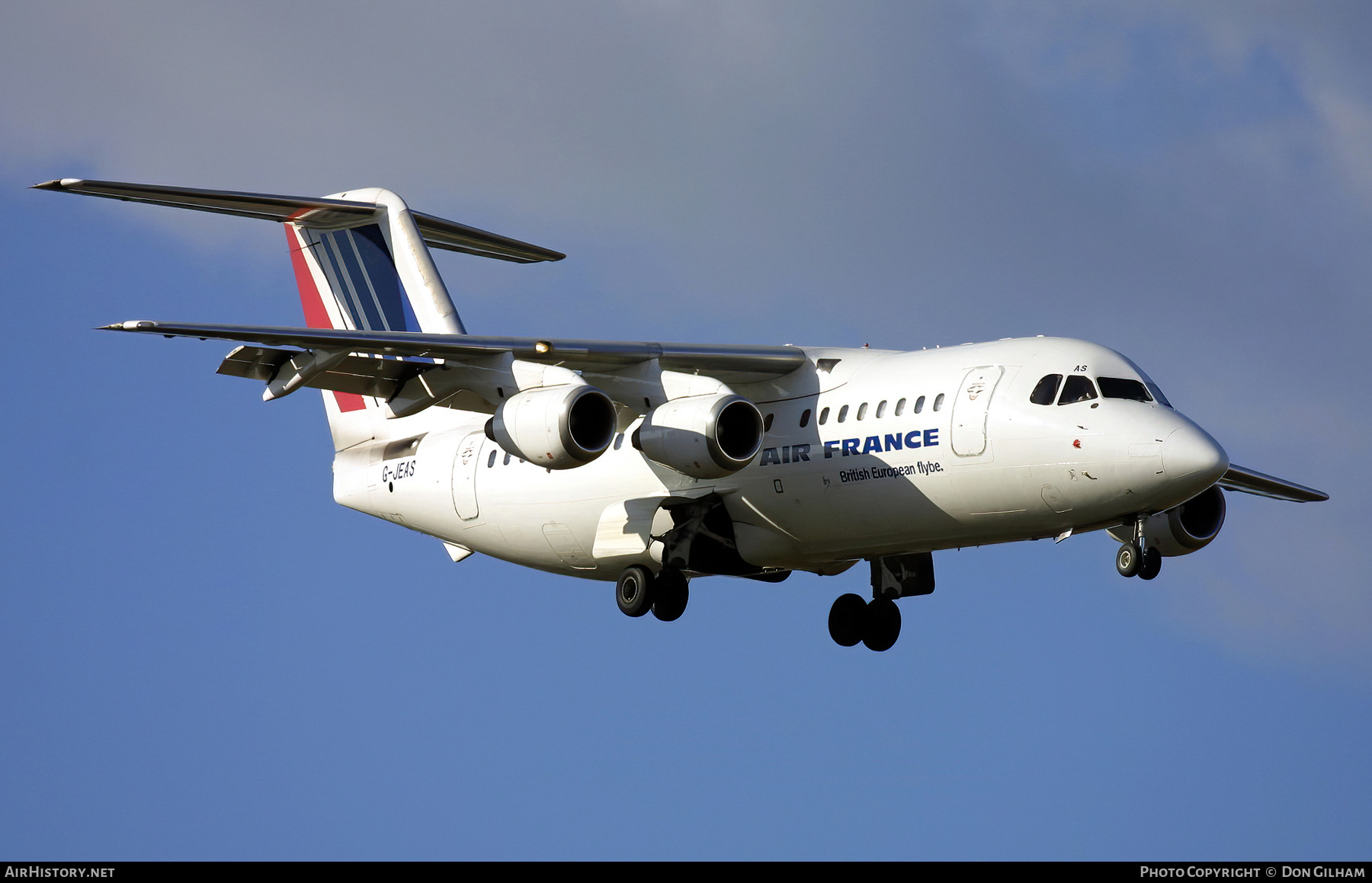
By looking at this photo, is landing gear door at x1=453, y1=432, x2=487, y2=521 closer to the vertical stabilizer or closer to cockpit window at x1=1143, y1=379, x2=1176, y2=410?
the vertical stabilizer

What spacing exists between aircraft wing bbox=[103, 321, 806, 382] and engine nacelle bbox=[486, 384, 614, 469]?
1.35ft

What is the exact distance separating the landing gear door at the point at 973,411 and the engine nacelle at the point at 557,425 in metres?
2.69

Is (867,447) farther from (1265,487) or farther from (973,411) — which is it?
(1265,487)

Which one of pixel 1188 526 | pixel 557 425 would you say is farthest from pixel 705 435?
pixel 1188 526

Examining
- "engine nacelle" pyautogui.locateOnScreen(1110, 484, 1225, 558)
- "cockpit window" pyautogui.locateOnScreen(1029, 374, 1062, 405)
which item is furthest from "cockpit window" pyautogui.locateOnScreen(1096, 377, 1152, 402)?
"engine nacelle" pyautogui.locateOnScreen(1110, 484, 1225, 558)

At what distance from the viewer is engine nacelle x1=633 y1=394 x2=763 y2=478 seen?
13258 millimetres

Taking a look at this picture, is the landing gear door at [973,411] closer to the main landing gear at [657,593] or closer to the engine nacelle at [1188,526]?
the engine nacelle at [1188,526]

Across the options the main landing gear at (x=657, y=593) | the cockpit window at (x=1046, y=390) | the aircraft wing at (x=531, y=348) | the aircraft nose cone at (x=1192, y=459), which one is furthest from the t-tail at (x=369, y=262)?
the aircraft nose cone at (x=1192, y=459)

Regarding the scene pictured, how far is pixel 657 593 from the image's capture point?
1474 centimetres

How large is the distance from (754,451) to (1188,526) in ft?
13.2

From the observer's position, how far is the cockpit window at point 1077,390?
41.7ft
